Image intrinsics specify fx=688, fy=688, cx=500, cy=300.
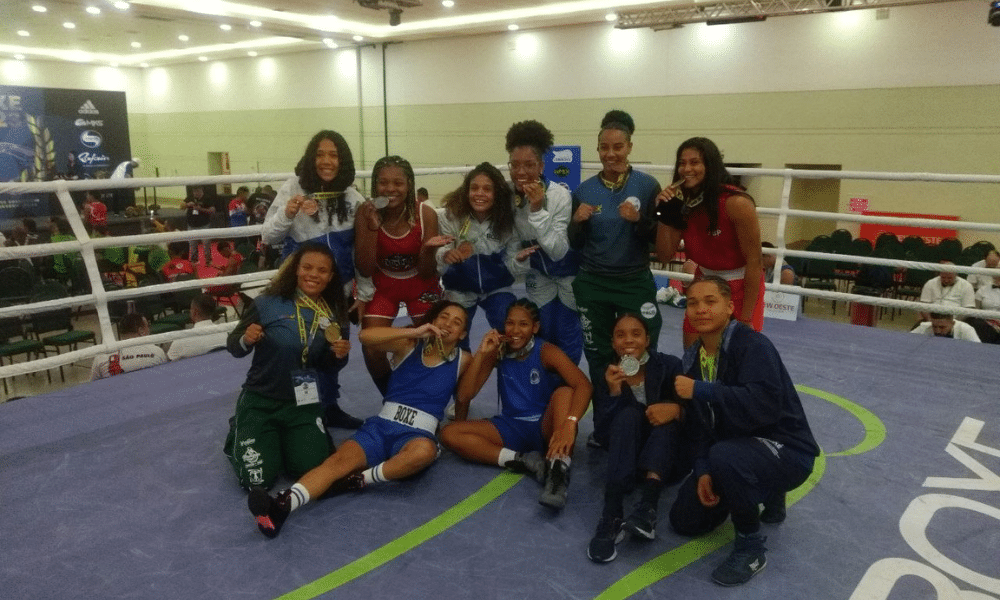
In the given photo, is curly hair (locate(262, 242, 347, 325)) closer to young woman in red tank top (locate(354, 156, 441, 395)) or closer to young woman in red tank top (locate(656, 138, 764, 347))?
young woman in red tank top (locate(354, 156, 441, 395))

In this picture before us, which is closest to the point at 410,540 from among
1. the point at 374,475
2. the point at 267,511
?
the point at 374,475

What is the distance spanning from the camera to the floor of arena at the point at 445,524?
2072 mm

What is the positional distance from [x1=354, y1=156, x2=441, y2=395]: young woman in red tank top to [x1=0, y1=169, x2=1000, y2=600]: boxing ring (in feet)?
2.18

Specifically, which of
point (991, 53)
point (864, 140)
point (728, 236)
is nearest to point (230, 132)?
point (864, 140)

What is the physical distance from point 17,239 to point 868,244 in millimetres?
10767

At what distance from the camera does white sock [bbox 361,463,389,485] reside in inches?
102

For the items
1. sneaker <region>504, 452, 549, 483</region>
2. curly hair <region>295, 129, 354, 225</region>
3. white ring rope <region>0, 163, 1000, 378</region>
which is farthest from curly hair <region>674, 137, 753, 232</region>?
white ring rope <region>0, 163, 1000, 378</region>

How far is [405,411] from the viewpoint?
9.13 feet

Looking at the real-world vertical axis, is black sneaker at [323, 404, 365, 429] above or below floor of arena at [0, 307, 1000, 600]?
above

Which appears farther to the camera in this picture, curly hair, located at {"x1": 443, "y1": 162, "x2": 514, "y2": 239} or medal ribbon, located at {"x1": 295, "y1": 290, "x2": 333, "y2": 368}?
curly hair, located at {"x1": 443, "y1": 162, "x2": 514, "y2": 239}

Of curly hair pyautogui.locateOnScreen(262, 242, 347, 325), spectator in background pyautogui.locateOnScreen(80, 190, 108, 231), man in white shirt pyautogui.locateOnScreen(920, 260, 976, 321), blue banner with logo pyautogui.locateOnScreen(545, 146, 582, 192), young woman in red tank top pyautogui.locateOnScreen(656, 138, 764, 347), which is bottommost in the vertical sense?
Result: man in white shirt pyautogui.locateOnScreen(920, 260, 976, 321)

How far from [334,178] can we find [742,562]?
2.17 metres

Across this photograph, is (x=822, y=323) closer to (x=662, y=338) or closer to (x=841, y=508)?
(x=662, y=338)

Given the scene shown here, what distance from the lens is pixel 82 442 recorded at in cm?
302
